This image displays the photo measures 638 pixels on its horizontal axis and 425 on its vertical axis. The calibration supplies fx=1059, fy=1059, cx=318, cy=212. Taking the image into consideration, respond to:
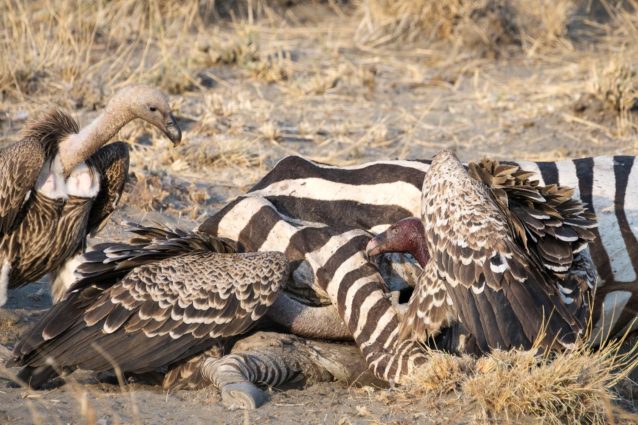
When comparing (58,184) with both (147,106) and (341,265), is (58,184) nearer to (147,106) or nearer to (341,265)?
(147,106)

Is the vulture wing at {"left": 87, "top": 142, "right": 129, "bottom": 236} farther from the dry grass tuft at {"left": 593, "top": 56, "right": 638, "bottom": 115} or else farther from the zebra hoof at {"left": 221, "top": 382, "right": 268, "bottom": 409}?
the dry grass tuft at {"left": 593, "top": 56, "right": 638, "bottom": 115}

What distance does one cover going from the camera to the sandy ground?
24.6 ft

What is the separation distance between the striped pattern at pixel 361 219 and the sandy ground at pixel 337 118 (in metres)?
0.50

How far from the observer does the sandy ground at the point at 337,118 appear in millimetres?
7504

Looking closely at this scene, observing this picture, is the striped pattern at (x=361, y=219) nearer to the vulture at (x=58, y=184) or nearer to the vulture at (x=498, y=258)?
the vulture at (x=498, y=258)

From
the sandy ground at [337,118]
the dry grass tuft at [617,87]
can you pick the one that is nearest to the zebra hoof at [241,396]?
the sandy ground at [337,118]

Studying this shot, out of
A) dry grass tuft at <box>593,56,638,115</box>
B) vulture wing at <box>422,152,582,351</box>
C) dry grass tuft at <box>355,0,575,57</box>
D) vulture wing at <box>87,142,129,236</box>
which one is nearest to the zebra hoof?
vulture wing at <box>422,152,582,351</box>

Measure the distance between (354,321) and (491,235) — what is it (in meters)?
0.87

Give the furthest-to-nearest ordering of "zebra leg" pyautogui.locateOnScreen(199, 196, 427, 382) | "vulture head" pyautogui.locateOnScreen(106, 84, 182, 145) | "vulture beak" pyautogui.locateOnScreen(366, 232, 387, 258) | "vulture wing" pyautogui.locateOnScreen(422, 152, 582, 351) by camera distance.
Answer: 1. "vulture head" pyautogui.locateOnScreen(106, 84, 182, 145)
2. "vulture beak" pyautogui.locateOnScreen(366, 232, 387, 258)
3. "zebra leg" pyautogui.locateOnScreen(199, 196, 427, 382)
4. "vulture wing" pyautogui.locateOnScreen(422, 152, 582, 351)

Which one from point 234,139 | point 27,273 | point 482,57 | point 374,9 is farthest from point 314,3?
point 27,273

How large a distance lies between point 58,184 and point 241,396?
203 cm

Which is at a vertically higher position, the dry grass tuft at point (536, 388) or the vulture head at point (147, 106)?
the vulture head at point (147, 106)

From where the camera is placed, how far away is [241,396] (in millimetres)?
4629

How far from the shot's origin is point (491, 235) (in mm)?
4848
